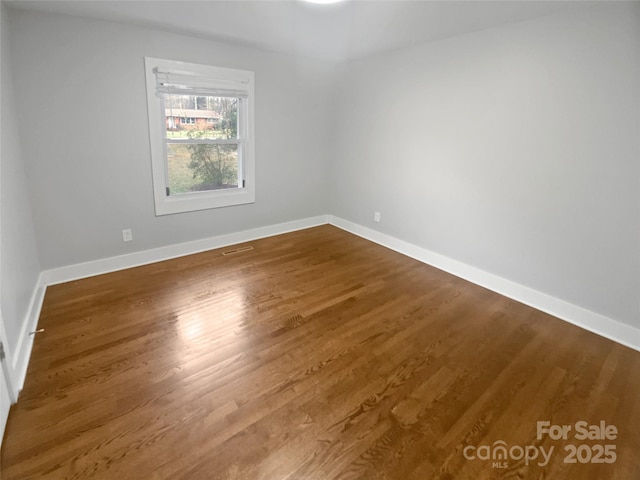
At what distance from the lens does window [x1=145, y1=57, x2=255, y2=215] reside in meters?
3.08

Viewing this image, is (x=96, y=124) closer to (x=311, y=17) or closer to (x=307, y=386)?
(x=311, y=17)

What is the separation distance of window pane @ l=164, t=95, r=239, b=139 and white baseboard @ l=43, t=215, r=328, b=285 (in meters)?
1.15

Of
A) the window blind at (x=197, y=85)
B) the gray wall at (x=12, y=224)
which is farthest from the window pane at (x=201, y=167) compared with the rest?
the gray wall at (x=12, y=224)

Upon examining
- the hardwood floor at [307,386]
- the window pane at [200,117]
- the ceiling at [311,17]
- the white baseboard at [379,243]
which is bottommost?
the hardwood floor at [307,386]

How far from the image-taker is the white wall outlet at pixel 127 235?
3166mm

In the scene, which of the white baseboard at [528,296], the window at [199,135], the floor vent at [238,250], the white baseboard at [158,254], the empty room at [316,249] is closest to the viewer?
the empty room at [316,249]

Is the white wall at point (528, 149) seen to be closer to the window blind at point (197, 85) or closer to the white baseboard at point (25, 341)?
the window blind at point (197, 85)

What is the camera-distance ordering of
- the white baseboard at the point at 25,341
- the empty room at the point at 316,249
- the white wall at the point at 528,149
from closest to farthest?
the empty room at the point at 316,249, the white baseboard at the point at 25,341, the white wall at the point at 528,149

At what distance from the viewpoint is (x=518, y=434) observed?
1646 millimetres

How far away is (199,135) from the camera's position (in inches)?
137

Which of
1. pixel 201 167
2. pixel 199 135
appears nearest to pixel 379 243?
pixel 201 167

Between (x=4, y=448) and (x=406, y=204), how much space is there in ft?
11.8

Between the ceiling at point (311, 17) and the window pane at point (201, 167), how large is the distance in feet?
3.52

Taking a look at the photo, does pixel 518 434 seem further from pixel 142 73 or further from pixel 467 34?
pixel 142 73
